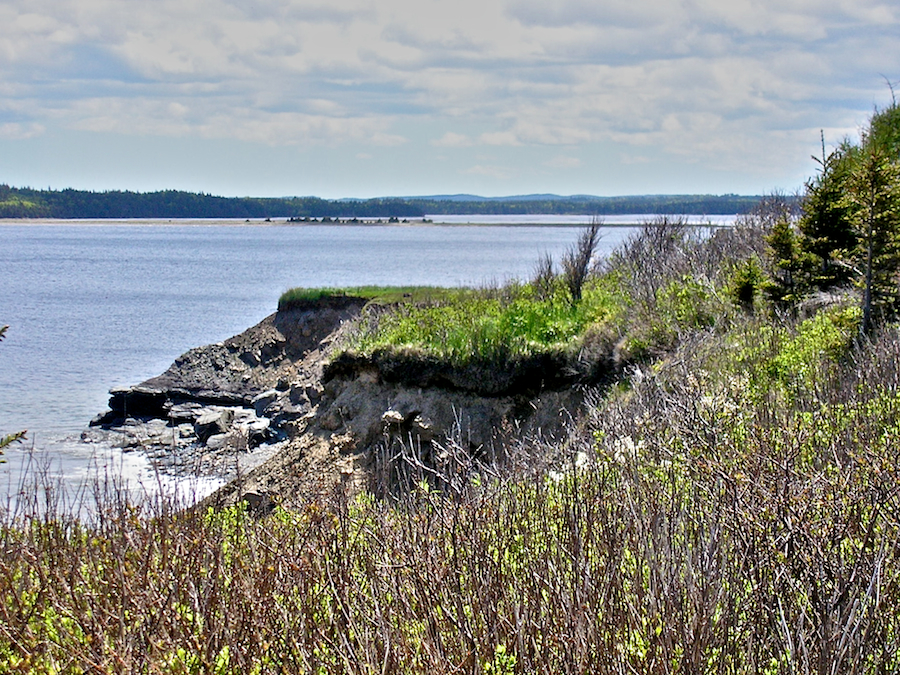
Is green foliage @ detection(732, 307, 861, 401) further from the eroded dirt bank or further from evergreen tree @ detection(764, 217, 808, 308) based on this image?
the eroded dirt bank

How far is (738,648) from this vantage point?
13.3ft

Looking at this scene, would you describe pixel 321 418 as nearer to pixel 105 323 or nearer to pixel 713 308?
pixel 713 308

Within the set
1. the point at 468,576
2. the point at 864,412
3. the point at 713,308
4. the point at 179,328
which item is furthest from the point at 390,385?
the point at 179,328

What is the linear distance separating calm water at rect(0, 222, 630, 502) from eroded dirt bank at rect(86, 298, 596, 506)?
1916 mm

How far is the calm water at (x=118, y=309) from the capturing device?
29.8 m

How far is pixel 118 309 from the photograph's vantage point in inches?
2424

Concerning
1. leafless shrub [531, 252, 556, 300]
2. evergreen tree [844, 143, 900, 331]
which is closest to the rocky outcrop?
leafless shrub [531, 252, 556, 300]

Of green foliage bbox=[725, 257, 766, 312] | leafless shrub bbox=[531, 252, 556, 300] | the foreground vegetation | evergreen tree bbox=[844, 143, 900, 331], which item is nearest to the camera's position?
the foreground vegetation

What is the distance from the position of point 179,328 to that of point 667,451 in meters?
48.2

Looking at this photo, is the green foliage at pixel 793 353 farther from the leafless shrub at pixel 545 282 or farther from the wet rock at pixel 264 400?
the wet rock at pixel 264 400

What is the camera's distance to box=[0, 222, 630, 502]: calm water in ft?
97.8

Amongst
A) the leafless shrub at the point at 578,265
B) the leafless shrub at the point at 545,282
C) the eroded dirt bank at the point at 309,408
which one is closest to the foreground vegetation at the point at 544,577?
the eroded dirt bank at the point at 309,408

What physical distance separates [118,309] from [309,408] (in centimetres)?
→ 3914

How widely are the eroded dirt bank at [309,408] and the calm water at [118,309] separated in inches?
75.4
